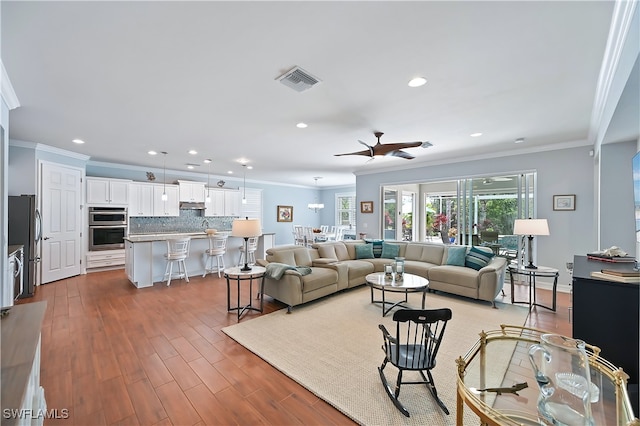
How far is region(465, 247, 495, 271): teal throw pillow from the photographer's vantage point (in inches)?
181

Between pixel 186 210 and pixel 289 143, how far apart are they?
4990mm

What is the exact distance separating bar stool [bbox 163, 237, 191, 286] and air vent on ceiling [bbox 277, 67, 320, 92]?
13.5ft

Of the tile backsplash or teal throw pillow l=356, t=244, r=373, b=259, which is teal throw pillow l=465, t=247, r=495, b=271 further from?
the tile backsplash

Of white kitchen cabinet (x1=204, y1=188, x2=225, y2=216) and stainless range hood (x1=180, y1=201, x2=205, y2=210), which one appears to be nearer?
stainless range hood (x1=180, y1=201, x2=205, y2=210)

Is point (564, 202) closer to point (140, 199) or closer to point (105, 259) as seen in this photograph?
point (140, 199)

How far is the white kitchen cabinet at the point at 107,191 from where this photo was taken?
6.18m

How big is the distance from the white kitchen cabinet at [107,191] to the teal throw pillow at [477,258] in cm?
780

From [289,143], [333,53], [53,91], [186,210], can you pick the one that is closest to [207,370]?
Answer: [333,53]

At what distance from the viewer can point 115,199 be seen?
6551 millimetres

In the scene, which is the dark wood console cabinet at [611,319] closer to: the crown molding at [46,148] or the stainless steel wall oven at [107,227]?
the crown molding at [46,148]

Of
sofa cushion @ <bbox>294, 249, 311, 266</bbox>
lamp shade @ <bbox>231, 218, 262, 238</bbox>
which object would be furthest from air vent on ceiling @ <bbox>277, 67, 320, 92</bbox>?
sofa cushion @ <bbox>294, 249, 311, 266</bbox>

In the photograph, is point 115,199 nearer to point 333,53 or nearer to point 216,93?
point 216,93

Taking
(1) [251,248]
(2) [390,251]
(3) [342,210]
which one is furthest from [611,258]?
(3) [342,210]

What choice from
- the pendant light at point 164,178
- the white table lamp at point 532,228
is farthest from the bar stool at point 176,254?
the white table lamp at point 532,228
